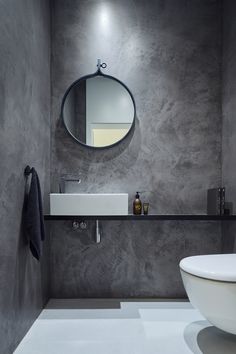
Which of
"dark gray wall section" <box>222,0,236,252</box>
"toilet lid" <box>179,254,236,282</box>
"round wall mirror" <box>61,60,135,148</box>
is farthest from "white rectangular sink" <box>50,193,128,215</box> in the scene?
"dark gray wall section" <box>222,0,236,252</box>

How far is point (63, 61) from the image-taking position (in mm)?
2473

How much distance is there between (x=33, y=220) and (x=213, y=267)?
3.54 feet

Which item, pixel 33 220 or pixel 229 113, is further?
pixel 229 113

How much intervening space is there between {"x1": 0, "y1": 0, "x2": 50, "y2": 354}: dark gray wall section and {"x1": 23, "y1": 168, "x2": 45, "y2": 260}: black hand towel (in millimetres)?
56

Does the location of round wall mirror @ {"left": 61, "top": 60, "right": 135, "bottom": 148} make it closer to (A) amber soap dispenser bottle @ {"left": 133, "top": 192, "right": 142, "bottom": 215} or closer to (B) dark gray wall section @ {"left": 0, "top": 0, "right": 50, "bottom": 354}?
(B) dark gray wall section @ {"left": 0, "top": 0, "right": 50, "bottom": 354}

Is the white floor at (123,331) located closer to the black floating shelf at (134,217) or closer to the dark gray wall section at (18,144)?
the dark gray wall section at (18,144)

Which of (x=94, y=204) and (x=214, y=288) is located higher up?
(x=94, y=204)

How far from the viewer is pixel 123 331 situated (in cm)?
187

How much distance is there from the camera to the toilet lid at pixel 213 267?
1399 mm

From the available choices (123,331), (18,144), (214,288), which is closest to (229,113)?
(214,288)

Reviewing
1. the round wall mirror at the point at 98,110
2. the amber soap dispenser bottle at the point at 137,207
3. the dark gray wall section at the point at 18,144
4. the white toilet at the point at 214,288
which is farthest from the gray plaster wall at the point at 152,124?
the white toilet at the point at 214,288

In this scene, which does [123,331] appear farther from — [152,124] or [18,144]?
[152,124]

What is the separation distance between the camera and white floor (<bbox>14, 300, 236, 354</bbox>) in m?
1.66

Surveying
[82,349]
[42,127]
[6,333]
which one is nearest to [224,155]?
[42,127]
